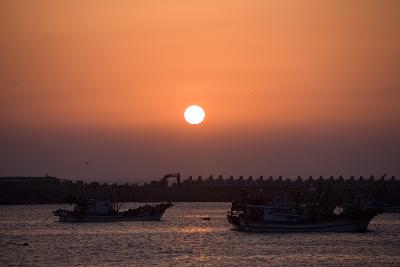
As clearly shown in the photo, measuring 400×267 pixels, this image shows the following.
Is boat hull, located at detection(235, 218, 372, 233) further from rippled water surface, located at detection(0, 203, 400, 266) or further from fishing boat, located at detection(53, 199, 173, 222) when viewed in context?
fishing boat, located at detection(53, 199, 173, 222)

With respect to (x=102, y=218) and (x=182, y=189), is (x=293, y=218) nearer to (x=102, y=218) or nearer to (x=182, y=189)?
(x=102, y=218)

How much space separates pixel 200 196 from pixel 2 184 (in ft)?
109

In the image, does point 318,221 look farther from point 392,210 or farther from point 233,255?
point 392,210

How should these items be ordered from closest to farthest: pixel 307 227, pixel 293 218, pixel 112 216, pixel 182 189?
1. pixel 307 227
2. pixel 293 218
3. pixel 112 216
4. pixel 182 189

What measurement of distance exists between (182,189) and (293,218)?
9144 cm

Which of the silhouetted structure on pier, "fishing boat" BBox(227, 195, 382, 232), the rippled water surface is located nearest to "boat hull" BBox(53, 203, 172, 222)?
the rippled water surface

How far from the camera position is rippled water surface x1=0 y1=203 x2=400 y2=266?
55.1m

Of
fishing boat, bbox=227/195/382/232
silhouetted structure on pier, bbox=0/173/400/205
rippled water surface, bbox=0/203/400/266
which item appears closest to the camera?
rippled water surface, bbox=0/203/400/266

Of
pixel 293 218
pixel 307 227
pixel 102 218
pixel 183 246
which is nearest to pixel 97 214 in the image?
pixel 102 218

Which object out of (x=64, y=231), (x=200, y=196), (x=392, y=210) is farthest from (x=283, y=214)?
(x=200, y=196)

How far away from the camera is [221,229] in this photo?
84000mm

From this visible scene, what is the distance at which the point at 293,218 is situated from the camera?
77.7 metres

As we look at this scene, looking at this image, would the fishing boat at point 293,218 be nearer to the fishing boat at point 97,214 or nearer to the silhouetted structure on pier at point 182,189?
the fishing boat at point 97,214

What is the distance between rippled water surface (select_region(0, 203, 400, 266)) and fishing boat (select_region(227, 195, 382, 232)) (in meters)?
1.20
